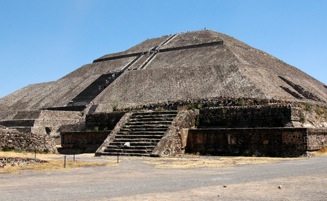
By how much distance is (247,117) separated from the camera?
21.7 metres

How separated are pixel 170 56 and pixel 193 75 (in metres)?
9.57

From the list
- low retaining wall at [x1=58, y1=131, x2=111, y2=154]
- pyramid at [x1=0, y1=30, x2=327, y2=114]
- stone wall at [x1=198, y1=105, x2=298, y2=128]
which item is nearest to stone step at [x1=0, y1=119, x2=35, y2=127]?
pyramid at [x1=0, y1=30, x2=327, y2=114]

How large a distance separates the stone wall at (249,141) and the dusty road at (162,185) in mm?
7025

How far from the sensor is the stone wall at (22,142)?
791 inches

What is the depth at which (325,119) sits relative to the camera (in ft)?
77.7

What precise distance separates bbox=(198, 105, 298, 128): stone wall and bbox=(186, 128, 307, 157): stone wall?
1.29 meters

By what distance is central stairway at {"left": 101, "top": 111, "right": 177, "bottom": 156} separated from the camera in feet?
66.2

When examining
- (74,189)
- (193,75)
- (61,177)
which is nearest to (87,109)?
(193,75)

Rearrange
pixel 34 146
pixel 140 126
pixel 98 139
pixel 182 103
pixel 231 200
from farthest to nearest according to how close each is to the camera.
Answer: pixel 182 103
pixel 98 139
pixel 140 126
pixel 34 146
pixel 231 200

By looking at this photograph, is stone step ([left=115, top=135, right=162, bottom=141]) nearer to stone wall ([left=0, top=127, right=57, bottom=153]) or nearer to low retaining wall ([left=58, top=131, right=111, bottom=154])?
low retaining wall ([left=58, top=131, right=111, bottom=154])

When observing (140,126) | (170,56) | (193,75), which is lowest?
(140,126)

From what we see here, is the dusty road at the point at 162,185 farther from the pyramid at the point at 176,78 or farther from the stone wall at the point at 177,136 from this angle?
the pyramid at the point at 176,78

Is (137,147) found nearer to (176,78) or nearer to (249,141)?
(249,141)

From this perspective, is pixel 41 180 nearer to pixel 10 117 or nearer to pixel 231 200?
pixel 231 200
